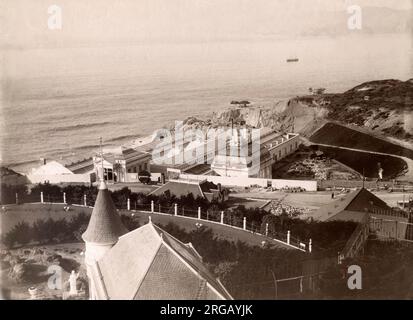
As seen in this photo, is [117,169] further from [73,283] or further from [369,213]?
[369,213]

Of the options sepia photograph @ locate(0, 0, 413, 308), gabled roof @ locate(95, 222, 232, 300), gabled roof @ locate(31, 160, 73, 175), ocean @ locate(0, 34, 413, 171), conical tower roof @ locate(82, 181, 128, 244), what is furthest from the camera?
gabled roof @ locate(31, 160, 73, 175)

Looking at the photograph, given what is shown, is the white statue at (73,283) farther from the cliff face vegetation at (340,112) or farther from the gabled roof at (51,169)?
the cliff face vegetation at (340,112)

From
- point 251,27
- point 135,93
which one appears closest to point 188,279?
point 135,93

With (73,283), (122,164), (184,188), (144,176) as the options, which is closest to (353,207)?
(184,188)

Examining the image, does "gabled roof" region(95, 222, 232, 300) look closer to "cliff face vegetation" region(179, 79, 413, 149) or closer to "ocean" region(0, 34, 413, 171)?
"ocean" region(0, 34, 413, 171)

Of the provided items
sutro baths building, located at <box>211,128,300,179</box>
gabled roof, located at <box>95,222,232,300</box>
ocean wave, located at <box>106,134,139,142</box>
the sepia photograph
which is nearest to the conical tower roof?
the sepia photograph
